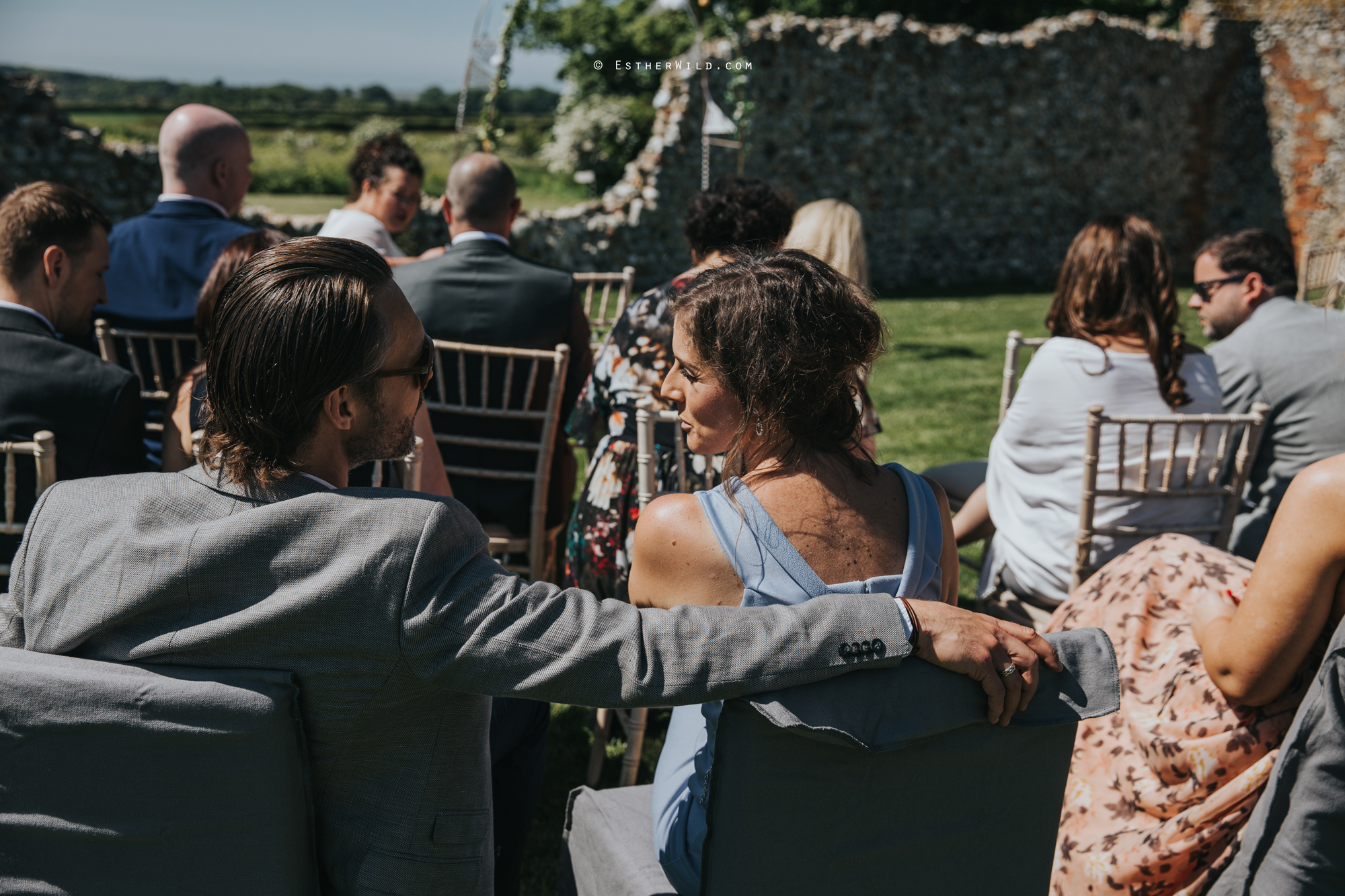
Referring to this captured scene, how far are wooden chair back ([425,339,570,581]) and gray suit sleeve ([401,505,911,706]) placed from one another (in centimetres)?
165

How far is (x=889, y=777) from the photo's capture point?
3.90 feet

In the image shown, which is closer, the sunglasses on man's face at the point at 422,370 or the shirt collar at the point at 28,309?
the sunglasses on man's face at the point at 422,370

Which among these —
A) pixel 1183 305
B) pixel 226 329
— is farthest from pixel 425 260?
pixel 1183 305

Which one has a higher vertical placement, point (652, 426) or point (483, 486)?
point (652, 426)

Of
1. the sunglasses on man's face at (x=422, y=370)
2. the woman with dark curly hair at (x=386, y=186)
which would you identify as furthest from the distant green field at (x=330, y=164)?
the sunglasses on man's face at (x=422, y=370)

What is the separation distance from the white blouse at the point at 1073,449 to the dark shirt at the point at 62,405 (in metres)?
2.48

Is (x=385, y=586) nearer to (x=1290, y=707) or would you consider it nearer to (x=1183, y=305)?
(x=1290, y=707)

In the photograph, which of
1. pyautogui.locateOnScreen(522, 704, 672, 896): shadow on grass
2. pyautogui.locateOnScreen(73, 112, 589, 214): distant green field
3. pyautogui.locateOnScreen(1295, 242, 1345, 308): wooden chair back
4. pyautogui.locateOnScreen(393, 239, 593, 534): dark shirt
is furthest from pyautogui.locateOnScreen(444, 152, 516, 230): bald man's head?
pyautogui.locateOnScreen(73, 112, 589, 214): distant green field

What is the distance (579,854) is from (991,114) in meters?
14.4

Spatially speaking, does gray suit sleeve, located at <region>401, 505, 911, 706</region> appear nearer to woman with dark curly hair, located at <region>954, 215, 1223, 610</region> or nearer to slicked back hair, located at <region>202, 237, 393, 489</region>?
slicked back hair, located at <region>202, 237, 393, 489</region>

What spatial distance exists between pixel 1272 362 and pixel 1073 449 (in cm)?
86

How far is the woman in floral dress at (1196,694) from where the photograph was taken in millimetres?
1557

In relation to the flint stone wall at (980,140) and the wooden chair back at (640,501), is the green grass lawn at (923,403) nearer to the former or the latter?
the wooden chair back at (640,501)

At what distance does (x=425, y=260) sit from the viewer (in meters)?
3.36
